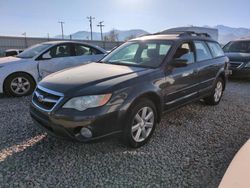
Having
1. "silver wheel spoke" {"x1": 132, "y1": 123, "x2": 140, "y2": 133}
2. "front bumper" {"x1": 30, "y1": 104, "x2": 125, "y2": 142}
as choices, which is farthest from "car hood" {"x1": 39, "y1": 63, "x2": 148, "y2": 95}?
"silver wheel spoke" {"x1": 132, "y1": 123, "x2": 140, "y2": 133}

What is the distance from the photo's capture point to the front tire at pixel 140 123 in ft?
9.83

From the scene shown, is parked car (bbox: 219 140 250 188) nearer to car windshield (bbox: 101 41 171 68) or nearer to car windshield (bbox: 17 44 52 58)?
car windshield (bbox: 101 41 171 68)

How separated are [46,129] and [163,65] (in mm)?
1945

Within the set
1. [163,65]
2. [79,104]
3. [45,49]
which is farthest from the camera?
[45,49]

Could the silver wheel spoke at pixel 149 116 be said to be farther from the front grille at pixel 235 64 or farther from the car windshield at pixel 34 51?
the front grille at pixel 235 64

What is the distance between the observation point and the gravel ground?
8.36 ft

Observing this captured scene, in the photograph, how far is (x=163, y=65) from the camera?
3.51 m

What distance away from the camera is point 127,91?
2908 mm

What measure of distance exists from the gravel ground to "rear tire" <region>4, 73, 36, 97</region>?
5.57 feet

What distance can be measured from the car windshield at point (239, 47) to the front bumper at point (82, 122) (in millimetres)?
8350

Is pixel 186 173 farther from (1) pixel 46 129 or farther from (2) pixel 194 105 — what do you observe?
(2) pixel 194 105

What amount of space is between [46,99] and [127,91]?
107cm

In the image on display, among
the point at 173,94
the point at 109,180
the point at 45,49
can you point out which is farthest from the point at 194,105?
the point at 45,49

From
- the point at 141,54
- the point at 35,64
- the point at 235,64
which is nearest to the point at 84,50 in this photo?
the point at 35,64
